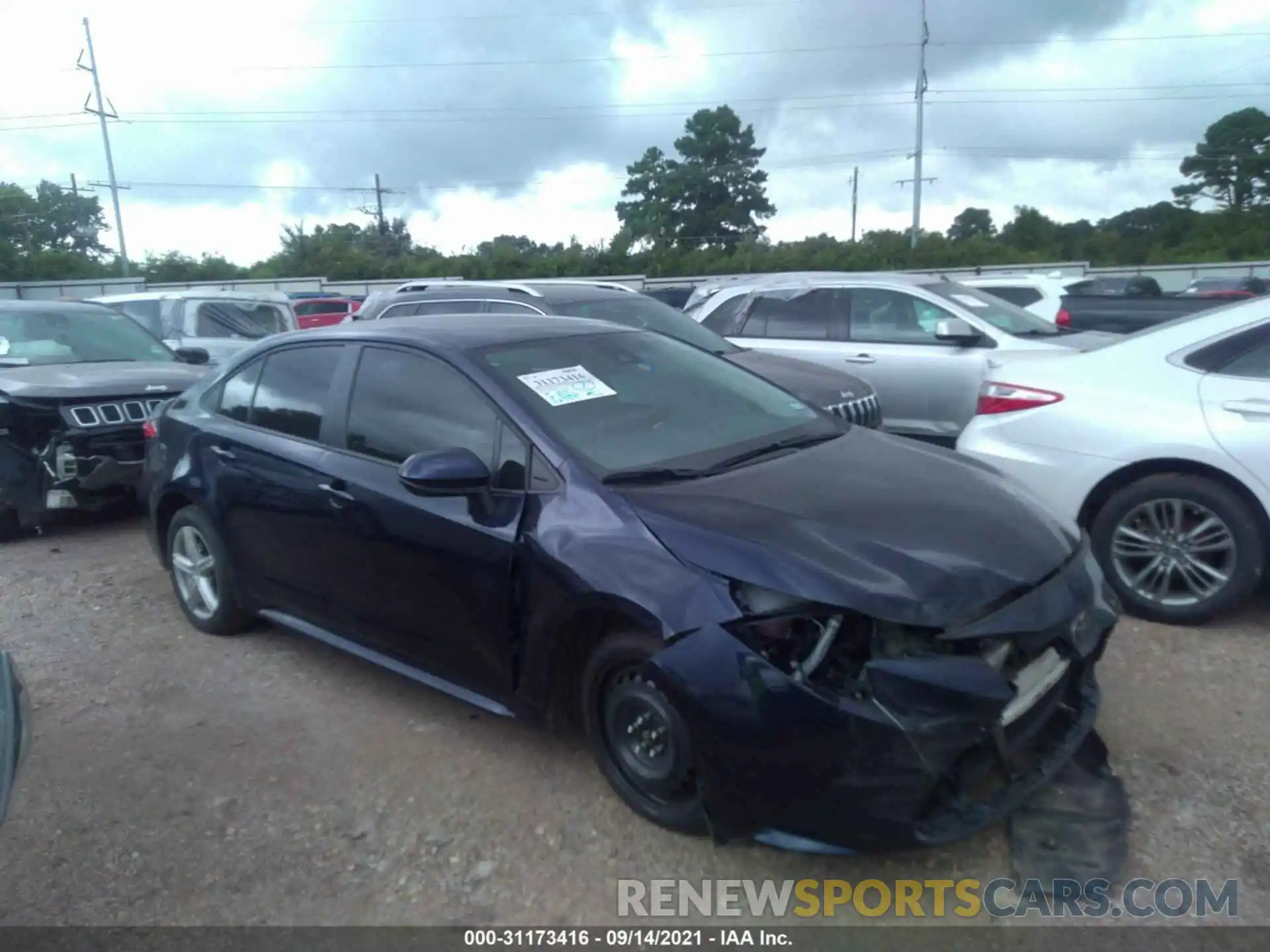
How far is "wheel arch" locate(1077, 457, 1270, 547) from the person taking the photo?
176 inches

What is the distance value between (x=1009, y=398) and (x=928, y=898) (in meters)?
2.98

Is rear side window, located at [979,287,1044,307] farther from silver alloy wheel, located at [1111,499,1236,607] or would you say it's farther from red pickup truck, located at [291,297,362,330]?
red pickup truck, located at [291,297,362,330]

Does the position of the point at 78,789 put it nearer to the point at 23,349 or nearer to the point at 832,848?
the point at 832,848

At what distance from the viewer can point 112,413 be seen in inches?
270

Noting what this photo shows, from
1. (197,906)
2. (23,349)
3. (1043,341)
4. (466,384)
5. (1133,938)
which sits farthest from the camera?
(1043,341)

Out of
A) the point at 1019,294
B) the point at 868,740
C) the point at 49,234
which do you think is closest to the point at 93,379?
the point at 868,740

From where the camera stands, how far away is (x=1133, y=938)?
109 inches

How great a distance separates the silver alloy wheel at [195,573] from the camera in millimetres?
5062

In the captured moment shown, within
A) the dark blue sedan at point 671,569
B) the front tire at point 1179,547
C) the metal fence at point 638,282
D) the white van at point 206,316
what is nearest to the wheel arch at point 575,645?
the dark blue sedan at point 671,569

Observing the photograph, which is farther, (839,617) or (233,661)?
(233,661)

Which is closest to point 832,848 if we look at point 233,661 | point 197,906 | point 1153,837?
point 1153,837

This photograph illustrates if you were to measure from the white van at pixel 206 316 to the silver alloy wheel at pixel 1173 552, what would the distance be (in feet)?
31.4

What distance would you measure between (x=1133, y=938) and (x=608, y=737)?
1597 millimetres

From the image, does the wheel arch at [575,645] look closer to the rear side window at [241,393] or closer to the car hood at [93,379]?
the rear side window at [241,393]
